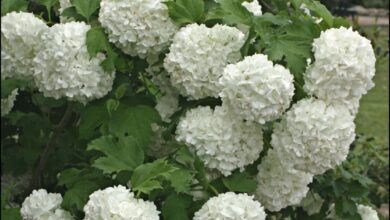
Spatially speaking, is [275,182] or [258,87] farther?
[275,182]

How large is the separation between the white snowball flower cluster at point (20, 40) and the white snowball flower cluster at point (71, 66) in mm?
126

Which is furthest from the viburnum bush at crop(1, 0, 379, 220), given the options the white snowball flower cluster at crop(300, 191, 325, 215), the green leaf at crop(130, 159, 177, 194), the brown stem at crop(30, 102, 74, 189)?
the white snowball flower cluster at crop(300, 191, 325, 215)

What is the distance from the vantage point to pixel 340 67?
8.99ft

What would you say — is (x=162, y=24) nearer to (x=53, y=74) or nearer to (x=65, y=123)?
(x=53, y=74)

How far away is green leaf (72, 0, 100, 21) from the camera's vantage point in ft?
9.69

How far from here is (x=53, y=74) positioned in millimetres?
2938

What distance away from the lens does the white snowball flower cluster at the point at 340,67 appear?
2.74 meters

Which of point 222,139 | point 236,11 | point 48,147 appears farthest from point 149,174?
point 48,147

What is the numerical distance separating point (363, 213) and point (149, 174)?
1176 mm

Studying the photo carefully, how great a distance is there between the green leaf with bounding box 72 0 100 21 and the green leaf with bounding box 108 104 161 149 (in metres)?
0.34

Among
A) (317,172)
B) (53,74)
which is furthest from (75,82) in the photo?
(317,172)

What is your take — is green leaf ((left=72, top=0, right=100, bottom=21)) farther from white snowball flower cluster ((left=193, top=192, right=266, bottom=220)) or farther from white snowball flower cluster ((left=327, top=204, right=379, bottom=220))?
white snowball flower cluster ((left=327, top=204, right=379, bottom=220))

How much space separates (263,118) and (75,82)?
0.65 meters

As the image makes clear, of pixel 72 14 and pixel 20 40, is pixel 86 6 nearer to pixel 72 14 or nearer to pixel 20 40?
pixel 72 14
